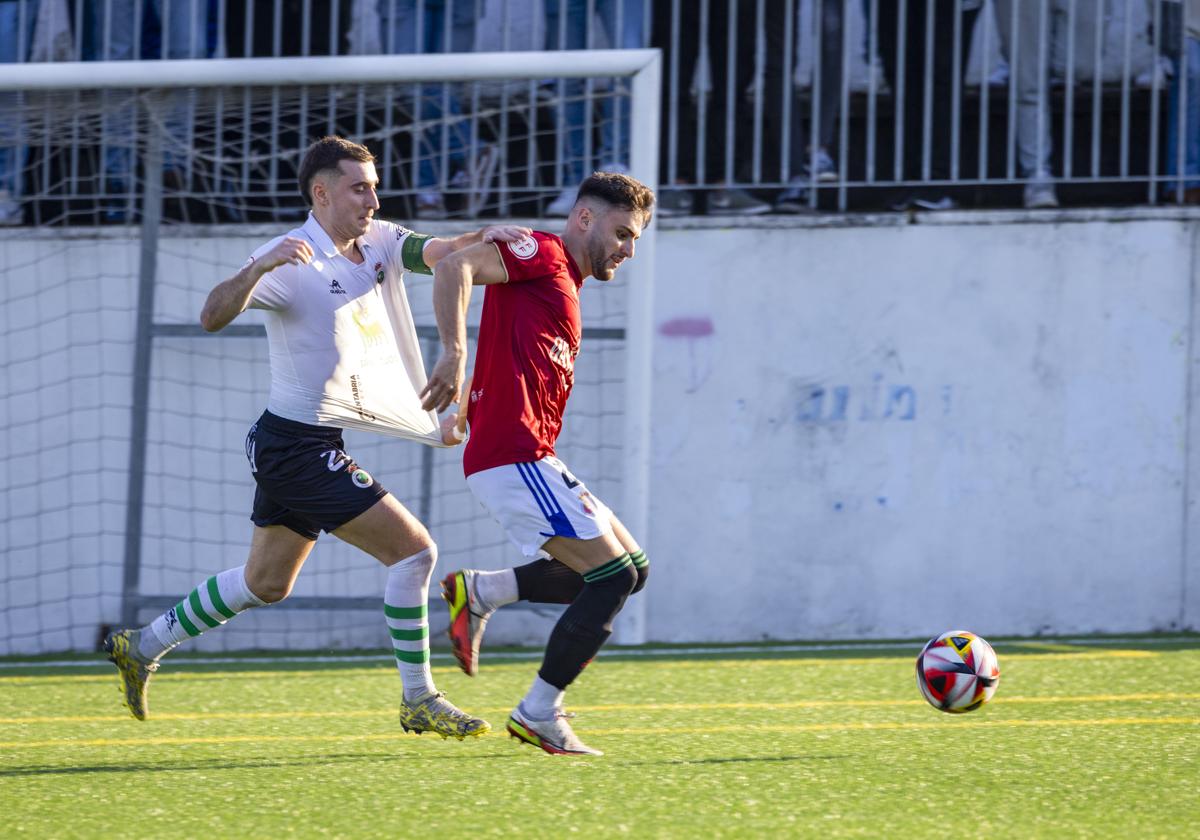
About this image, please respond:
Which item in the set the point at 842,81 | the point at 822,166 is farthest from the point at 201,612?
the point at 842,81

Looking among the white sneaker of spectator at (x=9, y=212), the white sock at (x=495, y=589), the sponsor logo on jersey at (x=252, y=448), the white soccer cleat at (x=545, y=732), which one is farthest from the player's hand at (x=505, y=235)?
the white sneaker of spectator at (x=9, y=212)

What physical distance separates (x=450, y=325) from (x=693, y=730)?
1660 millimetres

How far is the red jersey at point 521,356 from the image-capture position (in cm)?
421

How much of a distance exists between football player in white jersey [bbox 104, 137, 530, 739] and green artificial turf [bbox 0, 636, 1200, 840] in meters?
0.33

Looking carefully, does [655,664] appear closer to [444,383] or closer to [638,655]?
[638,655]

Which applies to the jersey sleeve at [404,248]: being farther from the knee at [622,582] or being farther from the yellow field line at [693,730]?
the yellow field line at [693,730]

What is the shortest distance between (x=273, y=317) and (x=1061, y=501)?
5.34 m

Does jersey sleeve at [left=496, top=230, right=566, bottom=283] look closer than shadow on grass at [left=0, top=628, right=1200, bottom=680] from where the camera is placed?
Yes

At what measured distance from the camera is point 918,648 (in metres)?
7.59

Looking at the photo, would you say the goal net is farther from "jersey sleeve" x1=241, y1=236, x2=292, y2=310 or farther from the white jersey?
"jersey sleeve" x1=241, y1=236, x2=292, y2=310

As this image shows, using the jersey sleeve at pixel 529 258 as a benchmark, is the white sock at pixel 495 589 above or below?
below

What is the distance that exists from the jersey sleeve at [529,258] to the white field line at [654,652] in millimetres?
3360

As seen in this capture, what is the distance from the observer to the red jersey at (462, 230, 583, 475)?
13.8 ft

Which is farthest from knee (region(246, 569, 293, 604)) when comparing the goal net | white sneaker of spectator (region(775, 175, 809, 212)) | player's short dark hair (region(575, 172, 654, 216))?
white sneaker of spectator (region(775, 175, 809, 212))
